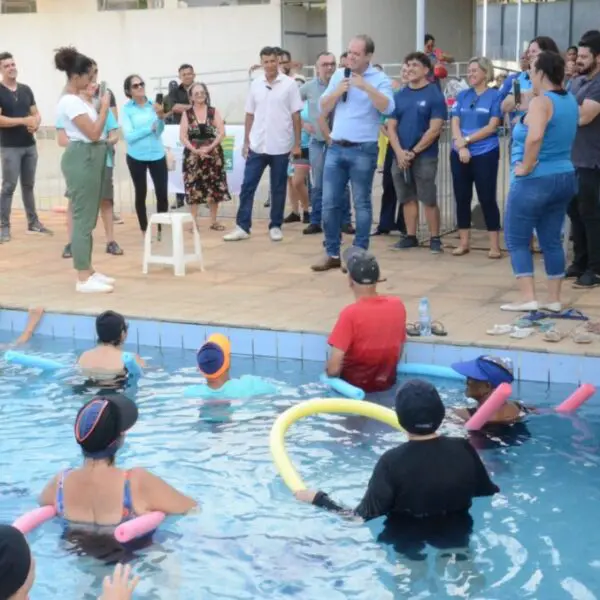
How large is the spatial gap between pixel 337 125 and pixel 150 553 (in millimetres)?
5482

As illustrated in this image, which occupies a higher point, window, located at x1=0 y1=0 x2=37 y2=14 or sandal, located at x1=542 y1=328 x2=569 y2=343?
window, located at x1=0 y1=0 x2=37 y2=14

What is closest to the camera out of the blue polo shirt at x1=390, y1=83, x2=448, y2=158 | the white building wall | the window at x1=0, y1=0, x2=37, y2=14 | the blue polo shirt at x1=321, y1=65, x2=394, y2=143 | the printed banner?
the blue polo shirt at x1=321, y1=65, x2=394, y2=143

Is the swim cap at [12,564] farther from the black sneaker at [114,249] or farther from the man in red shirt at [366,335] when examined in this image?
the black sneaker at [114,249]

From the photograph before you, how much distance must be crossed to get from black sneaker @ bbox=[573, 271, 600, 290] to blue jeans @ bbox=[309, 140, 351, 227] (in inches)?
122

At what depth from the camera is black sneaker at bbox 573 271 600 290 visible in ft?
29.1

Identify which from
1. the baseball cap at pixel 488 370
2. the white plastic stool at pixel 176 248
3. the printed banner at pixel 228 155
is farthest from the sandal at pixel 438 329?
the printed banner at pixel 228 155

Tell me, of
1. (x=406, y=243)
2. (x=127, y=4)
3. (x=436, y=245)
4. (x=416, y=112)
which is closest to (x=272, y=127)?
(x=416, y=112)

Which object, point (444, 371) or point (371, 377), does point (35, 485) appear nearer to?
point (371, 377)

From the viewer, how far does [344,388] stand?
7.05 meters

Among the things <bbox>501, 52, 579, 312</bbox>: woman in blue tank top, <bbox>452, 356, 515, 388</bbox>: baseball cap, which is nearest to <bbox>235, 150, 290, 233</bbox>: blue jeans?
<bbox>501, 52, 579, 312</bbox>: woman in blue tank top

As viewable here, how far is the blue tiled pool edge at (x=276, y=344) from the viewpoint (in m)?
7.25

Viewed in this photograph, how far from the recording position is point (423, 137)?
10188mm

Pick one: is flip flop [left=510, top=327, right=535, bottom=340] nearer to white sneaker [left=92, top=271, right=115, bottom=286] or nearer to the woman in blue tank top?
the woman in blue tank top

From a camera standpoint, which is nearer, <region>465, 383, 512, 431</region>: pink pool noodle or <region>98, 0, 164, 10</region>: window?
<region>465, 383, 512, 431</region>: pink pool noodle
